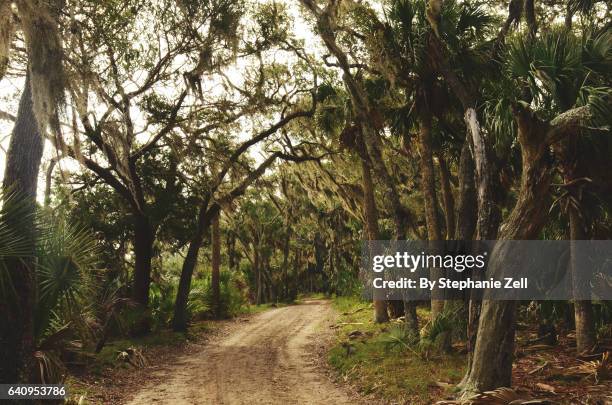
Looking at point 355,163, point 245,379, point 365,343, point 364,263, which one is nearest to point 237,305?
point 364,263

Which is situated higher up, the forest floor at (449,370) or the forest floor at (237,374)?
the forest floor at (449,370)

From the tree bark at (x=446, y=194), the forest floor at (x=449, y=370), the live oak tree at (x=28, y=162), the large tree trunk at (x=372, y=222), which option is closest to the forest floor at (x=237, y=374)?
the forest floor at (x=449, y=370)

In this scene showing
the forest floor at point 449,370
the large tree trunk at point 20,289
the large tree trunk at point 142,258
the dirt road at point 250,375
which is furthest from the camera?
the large tree trunk at point 142,258

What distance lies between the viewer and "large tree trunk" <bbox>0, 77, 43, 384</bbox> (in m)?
6.60

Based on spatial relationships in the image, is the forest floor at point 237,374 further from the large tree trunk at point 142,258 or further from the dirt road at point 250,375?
the large tree trunk at point 142,258

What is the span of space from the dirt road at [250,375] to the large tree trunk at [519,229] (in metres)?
2.28

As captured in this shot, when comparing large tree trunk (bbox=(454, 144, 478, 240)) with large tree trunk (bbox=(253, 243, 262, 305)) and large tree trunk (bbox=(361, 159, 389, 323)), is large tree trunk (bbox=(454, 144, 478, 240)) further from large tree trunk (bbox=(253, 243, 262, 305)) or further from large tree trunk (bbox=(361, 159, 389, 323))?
large tree trunk (bbox=(253, 243, 262, 305))

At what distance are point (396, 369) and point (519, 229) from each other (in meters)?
3.80

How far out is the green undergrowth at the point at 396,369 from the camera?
26.2 ft

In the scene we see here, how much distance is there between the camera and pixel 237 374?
10.2m

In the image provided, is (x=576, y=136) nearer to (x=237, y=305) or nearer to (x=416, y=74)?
(x=416, y=74)

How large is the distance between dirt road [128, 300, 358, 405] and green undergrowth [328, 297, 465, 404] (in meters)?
→ 0.52

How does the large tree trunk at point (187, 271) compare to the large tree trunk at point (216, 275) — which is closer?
A: the large tree trunk at point (187, 271)

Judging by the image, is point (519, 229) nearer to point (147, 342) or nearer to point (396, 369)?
point (396, 369)
